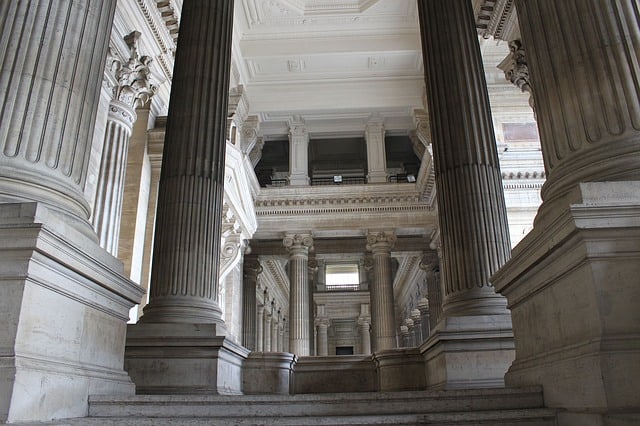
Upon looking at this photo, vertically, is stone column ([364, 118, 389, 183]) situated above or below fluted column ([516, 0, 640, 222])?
above

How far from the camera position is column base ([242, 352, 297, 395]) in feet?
30.5

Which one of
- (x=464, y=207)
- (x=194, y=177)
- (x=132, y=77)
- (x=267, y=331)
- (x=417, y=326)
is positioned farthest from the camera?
(x=417, y=326)

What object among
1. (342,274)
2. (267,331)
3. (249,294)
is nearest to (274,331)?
(267,331)

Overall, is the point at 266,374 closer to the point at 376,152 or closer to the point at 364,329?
the point at 376,152

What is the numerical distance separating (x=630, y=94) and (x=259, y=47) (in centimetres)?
1886

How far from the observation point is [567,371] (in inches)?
135

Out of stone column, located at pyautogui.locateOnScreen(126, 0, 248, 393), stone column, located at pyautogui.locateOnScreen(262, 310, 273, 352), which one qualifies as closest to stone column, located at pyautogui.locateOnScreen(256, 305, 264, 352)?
stone column, located at pyautogui.locateOnScreen(262, 310, 273, 352)

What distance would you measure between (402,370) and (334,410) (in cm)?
562

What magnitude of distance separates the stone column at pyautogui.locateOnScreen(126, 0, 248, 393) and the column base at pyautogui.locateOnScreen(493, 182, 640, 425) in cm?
432

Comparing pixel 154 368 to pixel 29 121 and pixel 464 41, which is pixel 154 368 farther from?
pixel 464 41

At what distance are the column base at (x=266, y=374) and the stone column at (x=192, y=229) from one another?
0.82m

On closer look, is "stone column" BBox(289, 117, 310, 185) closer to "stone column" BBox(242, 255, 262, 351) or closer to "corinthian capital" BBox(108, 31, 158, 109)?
"stone column" BBox(242, 255, 262, 351)

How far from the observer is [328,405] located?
3943 mm

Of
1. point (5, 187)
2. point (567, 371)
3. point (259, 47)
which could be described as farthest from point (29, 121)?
point (259, 47)
